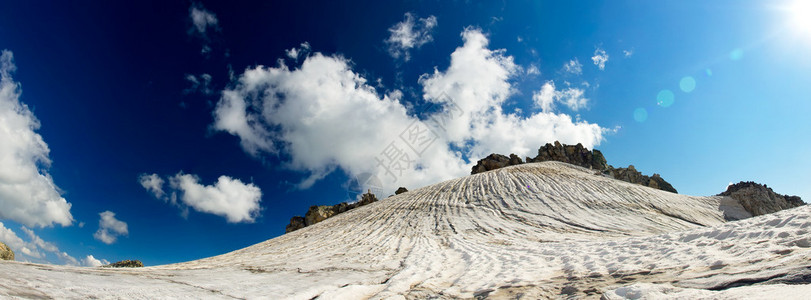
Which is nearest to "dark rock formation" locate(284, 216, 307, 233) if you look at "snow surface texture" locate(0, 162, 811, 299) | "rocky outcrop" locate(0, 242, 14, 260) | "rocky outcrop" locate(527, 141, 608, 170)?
"snow surface texture" locate(0, 162, 811, 299)

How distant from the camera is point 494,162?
38.7 meters

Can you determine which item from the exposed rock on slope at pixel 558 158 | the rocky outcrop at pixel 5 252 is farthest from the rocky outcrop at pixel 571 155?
the rocky outcrop at pixel 5 252

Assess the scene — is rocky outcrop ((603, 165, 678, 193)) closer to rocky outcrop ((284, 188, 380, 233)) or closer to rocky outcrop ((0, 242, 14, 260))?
rocky outcrop ((284, 188, 380, 233))

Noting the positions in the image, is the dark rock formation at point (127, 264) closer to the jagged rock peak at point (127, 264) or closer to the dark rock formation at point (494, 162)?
the jagged rock peak at point (127, 264)

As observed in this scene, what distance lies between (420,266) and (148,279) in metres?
4.32

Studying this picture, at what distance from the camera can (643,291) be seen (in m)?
3.21

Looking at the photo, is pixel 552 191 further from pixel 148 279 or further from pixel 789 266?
pixel 148 279

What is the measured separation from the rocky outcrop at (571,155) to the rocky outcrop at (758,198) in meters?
16.3

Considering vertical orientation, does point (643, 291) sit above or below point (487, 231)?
below

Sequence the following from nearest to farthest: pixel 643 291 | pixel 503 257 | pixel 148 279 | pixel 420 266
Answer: pixel 643 291 → pixel 148 279 → pixel 420 266 → pixel 503 257

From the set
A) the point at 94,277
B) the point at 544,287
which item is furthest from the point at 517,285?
the point at 94,277

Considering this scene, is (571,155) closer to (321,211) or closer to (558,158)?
(558,158)

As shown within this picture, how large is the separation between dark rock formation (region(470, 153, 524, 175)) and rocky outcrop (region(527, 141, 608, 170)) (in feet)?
6.04

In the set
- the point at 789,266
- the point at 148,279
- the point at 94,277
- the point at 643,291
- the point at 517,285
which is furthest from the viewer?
the point at 517,285
